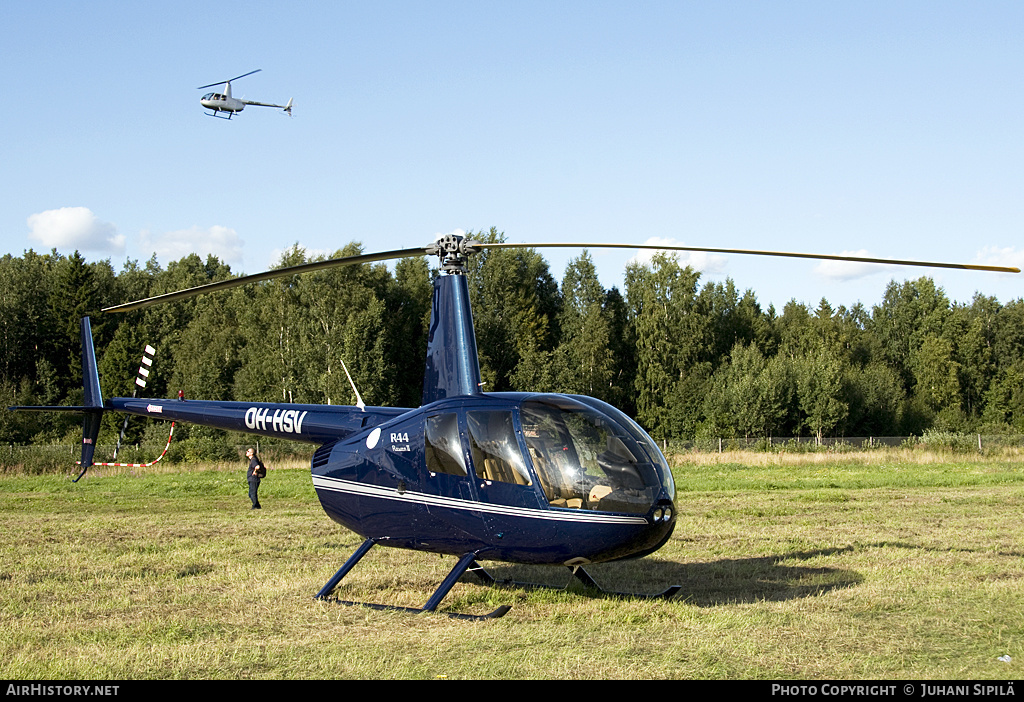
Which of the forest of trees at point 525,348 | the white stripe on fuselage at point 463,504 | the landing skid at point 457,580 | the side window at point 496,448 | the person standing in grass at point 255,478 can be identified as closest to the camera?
the white stripe on fuselage at point 463,504

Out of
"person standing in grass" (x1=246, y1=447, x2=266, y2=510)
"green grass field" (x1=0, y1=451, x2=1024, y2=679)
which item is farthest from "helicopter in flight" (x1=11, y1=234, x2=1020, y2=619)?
"person standing in grass" (x1=246, y1=447, x2=266, y2=510)

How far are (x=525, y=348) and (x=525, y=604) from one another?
43.8m

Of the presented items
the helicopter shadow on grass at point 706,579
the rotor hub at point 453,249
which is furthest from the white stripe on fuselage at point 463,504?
A: the rotor hub at point 453,249

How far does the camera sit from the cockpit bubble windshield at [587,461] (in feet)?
24.2

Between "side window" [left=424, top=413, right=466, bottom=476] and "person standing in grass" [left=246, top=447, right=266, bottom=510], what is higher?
"side window" [left=424, top=413, right=466, bottom=476]

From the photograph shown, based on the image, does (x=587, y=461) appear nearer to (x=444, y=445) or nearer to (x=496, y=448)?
(x=496, y=448)

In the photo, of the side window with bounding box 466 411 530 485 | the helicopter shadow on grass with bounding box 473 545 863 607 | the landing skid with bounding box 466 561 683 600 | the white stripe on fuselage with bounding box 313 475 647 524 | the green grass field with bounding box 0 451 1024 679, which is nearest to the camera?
the green grass field with bounding box 0 451 1024 679

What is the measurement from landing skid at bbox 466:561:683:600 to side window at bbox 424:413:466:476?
1697 millimetres

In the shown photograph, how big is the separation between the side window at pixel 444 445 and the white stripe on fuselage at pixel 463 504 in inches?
11.0

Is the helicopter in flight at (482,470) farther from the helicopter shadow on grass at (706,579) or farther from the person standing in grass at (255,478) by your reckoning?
the person standing in grass at (255,478)

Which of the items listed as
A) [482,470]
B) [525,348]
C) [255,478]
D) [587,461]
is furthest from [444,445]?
[525,348]

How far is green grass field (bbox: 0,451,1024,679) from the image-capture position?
6359 mm

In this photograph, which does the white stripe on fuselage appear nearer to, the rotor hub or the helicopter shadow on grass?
the helicopter shadow on grass

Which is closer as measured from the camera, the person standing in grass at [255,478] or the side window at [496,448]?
the side window at [496,448]
